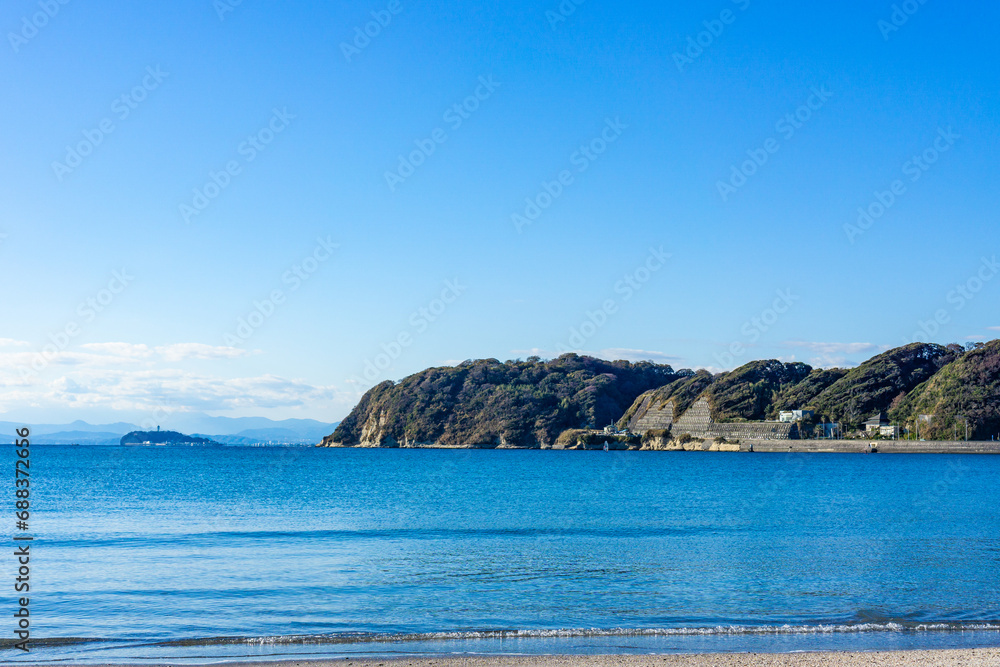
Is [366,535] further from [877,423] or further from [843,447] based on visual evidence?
[877,423]

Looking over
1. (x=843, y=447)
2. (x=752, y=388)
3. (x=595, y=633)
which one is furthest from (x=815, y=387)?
(x=595, y=633)

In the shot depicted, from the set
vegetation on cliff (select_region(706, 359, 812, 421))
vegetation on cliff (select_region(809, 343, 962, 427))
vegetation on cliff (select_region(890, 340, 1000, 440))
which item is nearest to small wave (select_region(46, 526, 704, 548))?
vegetation on cliff (select_region(890, 340, 1000, 440))

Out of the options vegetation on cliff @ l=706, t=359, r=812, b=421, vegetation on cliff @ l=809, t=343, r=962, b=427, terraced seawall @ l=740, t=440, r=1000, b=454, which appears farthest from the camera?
vegetation on cliff @ l=706, t=359, r=812, b=421

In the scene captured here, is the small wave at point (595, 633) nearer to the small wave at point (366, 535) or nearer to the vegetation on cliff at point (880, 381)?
the small wave at point (366, 535)

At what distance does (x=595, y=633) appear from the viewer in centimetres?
1506

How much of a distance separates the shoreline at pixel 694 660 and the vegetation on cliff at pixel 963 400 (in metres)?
148

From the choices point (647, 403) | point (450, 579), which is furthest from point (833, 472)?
point (647, 403)

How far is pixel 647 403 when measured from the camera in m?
199

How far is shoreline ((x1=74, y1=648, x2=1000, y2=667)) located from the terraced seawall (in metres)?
139

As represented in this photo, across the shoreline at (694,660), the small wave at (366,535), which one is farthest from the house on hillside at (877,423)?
the shoreline at (694,660)

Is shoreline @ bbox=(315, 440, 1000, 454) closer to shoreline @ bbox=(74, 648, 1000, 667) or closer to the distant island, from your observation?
the distant island

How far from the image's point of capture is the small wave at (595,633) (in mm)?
14633

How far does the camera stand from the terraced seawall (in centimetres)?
13375

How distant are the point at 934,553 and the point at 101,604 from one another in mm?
23895
